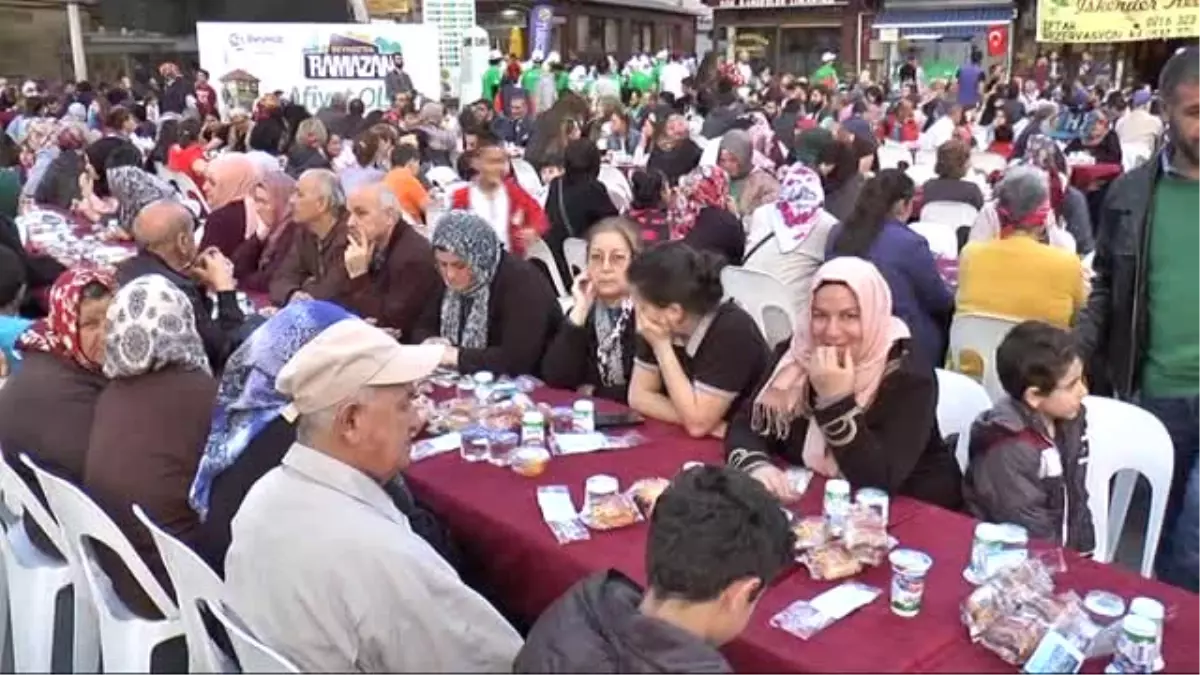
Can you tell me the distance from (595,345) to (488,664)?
1893 millimetres

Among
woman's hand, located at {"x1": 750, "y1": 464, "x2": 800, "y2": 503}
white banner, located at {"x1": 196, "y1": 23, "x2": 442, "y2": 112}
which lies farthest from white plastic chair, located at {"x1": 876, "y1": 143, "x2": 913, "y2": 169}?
woman's hand, located at {"x1": 750, "y1": 464, "x2": 800, "y2": 503}

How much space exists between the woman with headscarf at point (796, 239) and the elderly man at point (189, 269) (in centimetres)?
228

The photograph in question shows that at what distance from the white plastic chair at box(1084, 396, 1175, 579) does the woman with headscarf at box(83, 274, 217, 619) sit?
7.47 feet

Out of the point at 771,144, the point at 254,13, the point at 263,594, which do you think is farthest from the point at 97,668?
the point at 254,13

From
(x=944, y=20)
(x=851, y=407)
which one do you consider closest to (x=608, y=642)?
(x=851, y=407)

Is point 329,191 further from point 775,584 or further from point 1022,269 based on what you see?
point 775,584

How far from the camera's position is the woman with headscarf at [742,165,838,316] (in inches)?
195

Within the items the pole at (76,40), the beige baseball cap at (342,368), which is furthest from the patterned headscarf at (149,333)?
the pole at (76,40)

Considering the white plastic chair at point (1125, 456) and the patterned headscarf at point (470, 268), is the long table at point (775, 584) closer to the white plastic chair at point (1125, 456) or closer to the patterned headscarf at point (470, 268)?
the white plastic chair at point (1125, 456)

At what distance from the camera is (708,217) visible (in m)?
5.80

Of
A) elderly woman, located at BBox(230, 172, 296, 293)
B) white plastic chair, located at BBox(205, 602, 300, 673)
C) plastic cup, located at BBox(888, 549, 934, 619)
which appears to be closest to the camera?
white plastic chair, located at BBox(205, 602, 300, 673)

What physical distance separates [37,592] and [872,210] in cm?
332

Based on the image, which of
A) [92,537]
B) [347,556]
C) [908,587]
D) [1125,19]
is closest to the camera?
[347,556]

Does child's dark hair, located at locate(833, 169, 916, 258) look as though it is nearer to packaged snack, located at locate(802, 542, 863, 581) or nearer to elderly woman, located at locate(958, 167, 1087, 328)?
elderly woman, located at locate(958, 167, 1087, 328)
